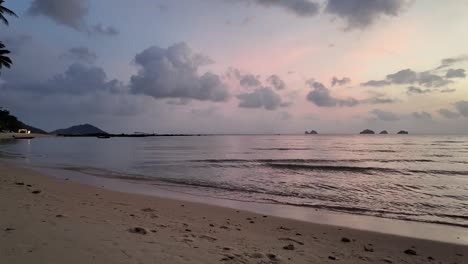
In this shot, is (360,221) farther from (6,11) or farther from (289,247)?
(6,11)

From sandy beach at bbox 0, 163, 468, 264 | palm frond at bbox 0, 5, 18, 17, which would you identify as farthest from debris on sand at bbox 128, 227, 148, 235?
palm frond at bbox 0, 5, 18, 17

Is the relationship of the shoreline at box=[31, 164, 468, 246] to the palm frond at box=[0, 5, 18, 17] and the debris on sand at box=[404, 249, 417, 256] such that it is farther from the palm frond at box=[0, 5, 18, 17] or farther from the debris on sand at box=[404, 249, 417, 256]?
the palm frond at box=[0, 5, 18, 17]

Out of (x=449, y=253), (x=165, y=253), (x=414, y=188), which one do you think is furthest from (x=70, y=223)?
(x=414, y=188)

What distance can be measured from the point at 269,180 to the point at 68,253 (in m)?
17.4

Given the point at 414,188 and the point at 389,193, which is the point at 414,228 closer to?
the point at 389,193

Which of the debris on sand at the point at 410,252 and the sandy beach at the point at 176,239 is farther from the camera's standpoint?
the debris on sand at the point at 410,252

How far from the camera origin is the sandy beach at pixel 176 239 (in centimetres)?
538

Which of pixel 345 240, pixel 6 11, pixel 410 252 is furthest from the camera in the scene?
pixel 6 11

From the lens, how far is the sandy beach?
5383 mm

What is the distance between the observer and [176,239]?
668 centimetres

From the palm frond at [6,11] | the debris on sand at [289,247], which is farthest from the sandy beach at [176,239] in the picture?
the palm frond at [6,11]

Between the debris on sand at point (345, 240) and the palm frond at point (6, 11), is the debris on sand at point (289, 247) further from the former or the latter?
the palm frond at point (6, 11)

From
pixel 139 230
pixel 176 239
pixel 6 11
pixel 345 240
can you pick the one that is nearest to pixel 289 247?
pixel 345 240

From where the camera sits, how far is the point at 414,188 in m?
18.8
